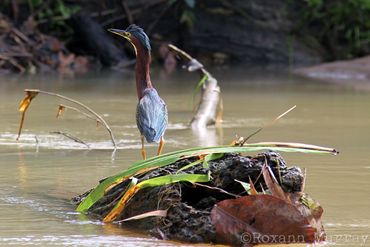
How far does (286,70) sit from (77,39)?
13.8 feet

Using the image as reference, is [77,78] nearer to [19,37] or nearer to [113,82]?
[113,82]

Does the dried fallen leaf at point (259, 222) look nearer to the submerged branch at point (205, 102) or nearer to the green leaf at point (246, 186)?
the green leaf at point (246, 186)

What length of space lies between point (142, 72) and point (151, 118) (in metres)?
0.60

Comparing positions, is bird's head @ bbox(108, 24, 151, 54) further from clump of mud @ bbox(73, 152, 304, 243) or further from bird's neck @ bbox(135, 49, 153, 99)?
clump of mud @ bbox(73, 152, 304, 243)

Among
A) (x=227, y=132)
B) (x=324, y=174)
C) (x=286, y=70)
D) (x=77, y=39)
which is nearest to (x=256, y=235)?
(x=324, y=174)

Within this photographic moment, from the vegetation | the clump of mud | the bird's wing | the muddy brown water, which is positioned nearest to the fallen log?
the clump of mud

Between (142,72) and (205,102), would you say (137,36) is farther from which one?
(205,102)

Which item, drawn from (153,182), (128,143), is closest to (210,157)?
(153,182)

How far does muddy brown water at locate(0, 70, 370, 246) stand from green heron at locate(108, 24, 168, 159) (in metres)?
0.47

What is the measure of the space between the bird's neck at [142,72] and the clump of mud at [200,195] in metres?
1.49

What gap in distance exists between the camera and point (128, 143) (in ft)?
23.5

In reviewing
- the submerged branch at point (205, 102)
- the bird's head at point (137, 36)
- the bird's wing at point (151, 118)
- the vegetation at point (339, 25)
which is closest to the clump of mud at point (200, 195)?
the bird's wing at point (151, 118)

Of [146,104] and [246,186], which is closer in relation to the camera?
[246,186]

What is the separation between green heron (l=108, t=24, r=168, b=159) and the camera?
5336 millimetres
